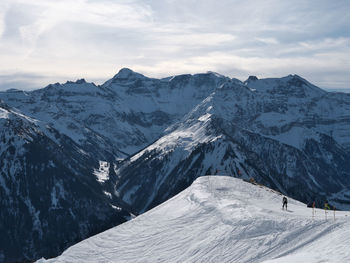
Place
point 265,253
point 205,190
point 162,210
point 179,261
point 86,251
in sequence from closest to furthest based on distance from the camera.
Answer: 1. point 265,253
2. point 179,261
3. point 86,251
4. point 162,210
5. point 205,190

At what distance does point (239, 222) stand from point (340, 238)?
591 inches

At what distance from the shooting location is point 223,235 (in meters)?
53.0

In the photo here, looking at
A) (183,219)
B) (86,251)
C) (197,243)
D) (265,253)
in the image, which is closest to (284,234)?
(265,253)

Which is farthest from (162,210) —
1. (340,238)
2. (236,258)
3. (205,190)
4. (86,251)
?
(340,238)

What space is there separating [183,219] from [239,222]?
1187cm

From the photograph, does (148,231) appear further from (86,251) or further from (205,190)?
(205,190)

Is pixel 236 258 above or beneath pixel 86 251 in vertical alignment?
above

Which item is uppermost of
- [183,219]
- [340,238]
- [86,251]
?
[340,238]

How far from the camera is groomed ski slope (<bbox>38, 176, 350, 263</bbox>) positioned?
146ft

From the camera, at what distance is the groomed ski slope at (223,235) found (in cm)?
4462

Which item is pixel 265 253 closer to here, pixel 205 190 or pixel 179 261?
pixel 179 261

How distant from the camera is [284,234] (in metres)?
48.6

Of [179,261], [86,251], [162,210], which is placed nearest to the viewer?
[179,261]

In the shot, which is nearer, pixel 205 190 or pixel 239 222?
pixel 239 222
